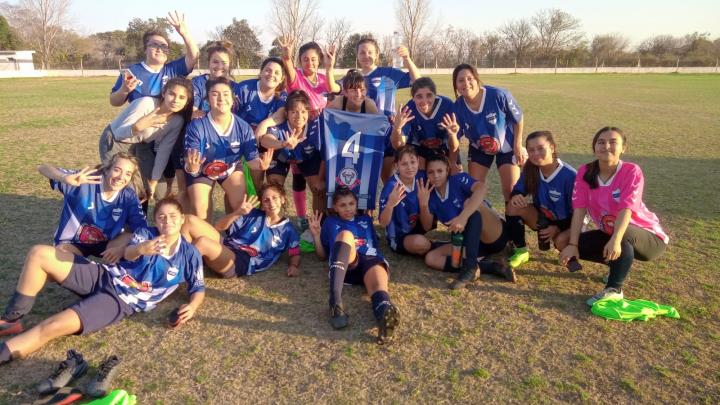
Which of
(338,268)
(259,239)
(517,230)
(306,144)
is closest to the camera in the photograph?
(338,268)

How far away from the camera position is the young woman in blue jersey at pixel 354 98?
199 inches

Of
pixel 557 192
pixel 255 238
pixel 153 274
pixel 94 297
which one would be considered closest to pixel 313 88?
pixel 255 238

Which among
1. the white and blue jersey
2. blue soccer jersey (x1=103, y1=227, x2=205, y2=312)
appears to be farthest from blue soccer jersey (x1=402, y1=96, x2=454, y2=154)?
blue soccer jersey (x1=103, y1=227, x2=205, y2=312)

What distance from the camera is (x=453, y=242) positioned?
4.30 metres

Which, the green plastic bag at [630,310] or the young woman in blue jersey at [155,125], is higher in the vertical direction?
the young woman in blue jersey at [155,125]

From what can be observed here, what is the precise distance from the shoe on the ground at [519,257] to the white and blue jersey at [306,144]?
86.4 inches

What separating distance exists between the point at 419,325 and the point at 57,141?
9.64 metres

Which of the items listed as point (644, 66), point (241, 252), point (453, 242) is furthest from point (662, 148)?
point (644, 66)

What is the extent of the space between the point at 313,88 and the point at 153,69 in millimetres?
1720

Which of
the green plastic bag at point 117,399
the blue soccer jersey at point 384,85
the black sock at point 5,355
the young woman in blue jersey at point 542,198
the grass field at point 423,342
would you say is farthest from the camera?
the blue soccer jersey at point 384,85

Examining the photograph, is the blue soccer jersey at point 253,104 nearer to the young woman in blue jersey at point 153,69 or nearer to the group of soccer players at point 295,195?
the group of soccer players at point 295,195

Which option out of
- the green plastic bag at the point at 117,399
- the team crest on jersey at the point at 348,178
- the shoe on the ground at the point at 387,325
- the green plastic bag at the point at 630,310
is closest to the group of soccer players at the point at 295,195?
the shoe on the ground at the point at 387,325

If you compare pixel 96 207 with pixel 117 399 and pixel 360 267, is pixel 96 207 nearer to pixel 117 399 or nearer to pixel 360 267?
pixel 117 399

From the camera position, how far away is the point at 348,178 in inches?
196
